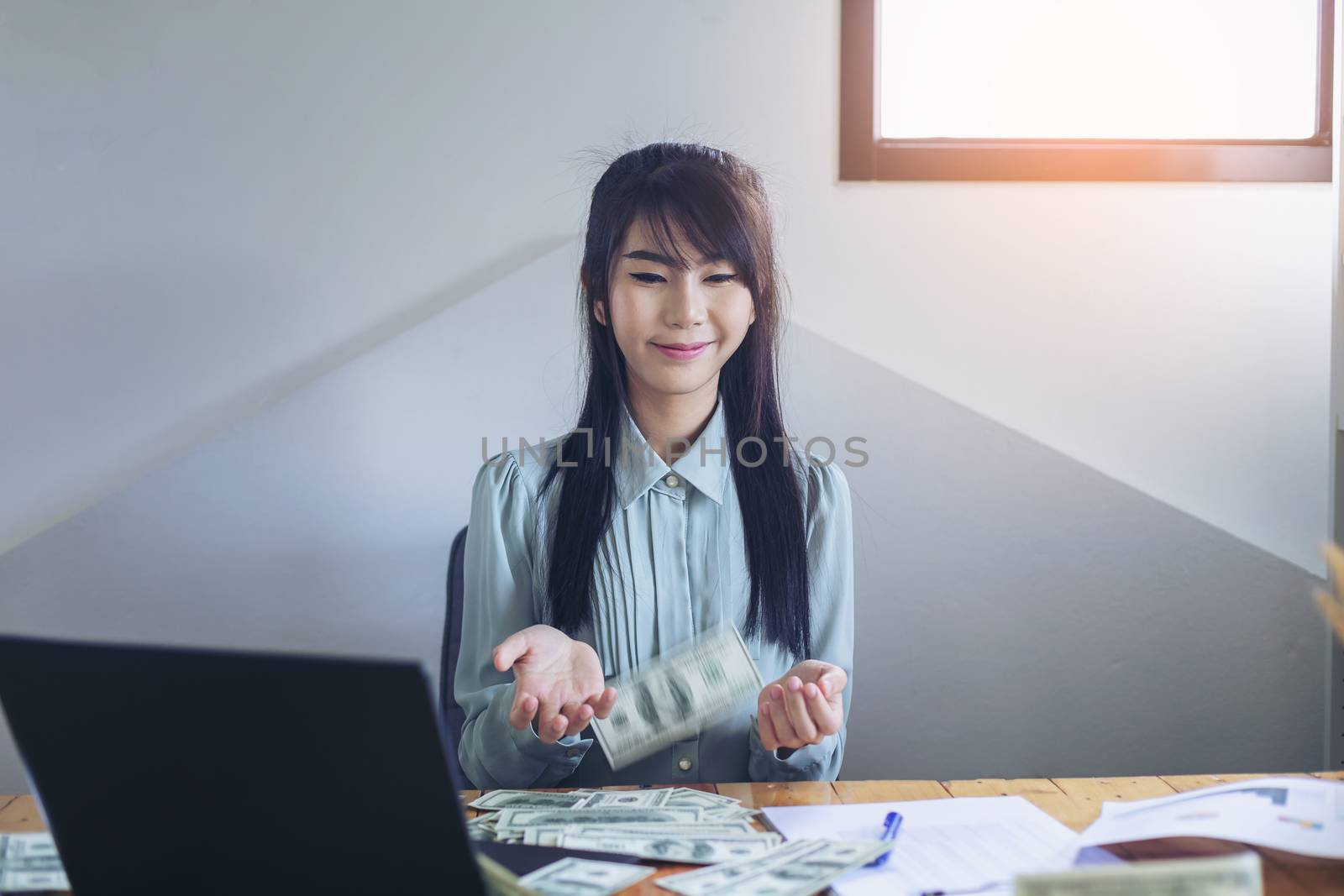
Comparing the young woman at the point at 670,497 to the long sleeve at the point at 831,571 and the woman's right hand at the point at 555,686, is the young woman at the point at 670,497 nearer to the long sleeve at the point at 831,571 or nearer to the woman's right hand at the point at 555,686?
the long sleeve at the point at 831,571

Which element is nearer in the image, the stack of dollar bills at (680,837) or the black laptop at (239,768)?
the black laptop at (239,768)

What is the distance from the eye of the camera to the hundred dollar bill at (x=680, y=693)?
4.02 feet

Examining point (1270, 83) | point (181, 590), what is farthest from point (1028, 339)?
point (181, 590)

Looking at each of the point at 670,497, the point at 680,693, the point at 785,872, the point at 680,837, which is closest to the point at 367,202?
the point at 670,497

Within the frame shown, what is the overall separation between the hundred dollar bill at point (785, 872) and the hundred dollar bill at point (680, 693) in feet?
0.84

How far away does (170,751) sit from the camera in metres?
0.67

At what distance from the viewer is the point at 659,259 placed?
1.47m

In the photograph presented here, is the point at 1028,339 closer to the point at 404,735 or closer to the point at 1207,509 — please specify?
the point at 1207,509

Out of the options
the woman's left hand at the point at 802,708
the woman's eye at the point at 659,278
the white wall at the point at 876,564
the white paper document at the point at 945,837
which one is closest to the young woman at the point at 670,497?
the woman's eye at the point at 659,278

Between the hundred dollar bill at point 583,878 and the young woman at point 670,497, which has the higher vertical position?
the young woman at point 670,497

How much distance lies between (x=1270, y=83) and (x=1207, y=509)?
2.95 ft

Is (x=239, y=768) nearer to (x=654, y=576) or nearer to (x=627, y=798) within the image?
(x=627, y=798)

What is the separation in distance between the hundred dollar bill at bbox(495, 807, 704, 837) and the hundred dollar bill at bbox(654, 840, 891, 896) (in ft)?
0.43

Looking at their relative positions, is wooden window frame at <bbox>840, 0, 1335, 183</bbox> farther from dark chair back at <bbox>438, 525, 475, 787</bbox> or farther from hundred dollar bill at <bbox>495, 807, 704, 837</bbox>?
hundred dollar bill at <bbox>495, 807, 704, 837</bbox>
